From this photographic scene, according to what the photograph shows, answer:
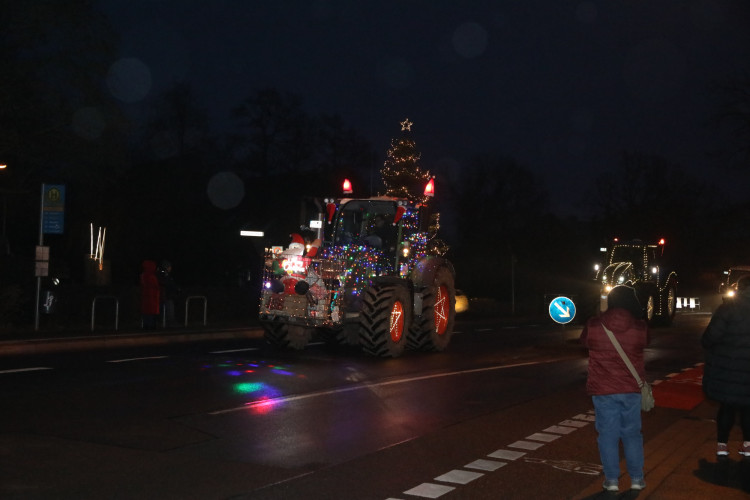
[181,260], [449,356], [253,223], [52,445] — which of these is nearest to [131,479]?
[52,445]

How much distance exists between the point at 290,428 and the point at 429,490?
302cm

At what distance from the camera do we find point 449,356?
19547 mm

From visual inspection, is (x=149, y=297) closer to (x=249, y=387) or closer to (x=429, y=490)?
(x=249, y=387)

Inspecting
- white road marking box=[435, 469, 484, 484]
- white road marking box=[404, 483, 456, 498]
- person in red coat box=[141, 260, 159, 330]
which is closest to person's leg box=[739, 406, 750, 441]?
white road marking box=[435, 469, 484, 484]

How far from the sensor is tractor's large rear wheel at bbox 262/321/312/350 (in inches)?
726

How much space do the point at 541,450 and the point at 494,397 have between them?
12.7ft

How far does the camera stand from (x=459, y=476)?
26.7ft

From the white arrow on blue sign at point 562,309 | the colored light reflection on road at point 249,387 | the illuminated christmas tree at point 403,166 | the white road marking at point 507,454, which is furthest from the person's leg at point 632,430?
the illuminated christmas tree at point 403,166

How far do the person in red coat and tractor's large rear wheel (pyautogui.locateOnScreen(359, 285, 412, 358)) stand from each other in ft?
25.1

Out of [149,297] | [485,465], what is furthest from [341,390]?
[149,297]

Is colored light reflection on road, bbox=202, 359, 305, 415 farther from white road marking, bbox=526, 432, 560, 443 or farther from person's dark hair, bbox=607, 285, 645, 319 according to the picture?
person's dark hair, bbox=607, 285, 645, 319

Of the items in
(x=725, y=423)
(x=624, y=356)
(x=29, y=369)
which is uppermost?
(x=624, y=356)

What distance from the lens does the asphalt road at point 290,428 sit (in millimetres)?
7672

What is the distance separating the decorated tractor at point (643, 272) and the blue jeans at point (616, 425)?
73.3 ft
